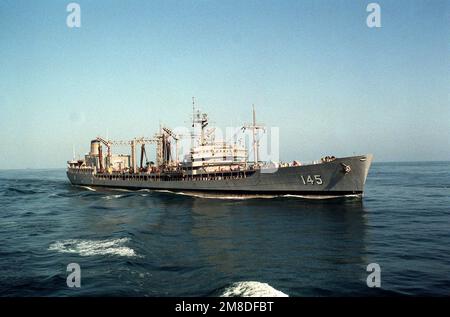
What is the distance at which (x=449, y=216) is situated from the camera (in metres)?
29.6

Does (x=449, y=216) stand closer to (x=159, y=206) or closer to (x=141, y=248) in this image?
(x=141, y=248)

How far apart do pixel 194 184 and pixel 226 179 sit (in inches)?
255

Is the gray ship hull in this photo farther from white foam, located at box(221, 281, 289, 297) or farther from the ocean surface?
white foam, located at box(221, 281, 289, 297)

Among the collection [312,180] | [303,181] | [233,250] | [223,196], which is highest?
[312,180]

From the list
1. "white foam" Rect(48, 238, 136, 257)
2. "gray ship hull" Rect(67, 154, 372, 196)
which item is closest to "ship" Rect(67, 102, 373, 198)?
"gray ship hull" Rect(67, 154, 372, 196)

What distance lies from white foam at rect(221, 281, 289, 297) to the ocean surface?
1.7 inches

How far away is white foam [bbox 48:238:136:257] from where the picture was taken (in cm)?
1922

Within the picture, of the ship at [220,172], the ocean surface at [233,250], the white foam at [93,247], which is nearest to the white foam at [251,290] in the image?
the ocean surface at [233,250]

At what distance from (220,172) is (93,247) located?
1048 inches

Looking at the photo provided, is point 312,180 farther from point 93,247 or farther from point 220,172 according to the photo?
point 93,247

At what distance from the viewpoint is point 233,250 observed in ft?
65.1

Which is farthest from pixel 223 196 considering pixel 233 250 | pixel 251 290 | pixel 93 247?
pixel 251 290

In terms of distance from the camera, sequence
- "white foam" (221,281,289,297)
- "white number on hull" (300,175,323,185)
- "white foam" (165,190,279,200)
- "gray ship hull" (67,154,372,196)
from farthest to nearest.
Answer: "white foam" (165,190,279,200) < "white number on hull" (300,175,323,185) < "gray ship hull" (67,154,372,196) < "white foam" (221,281,289,297)

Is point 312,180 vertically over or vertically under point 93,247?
over
